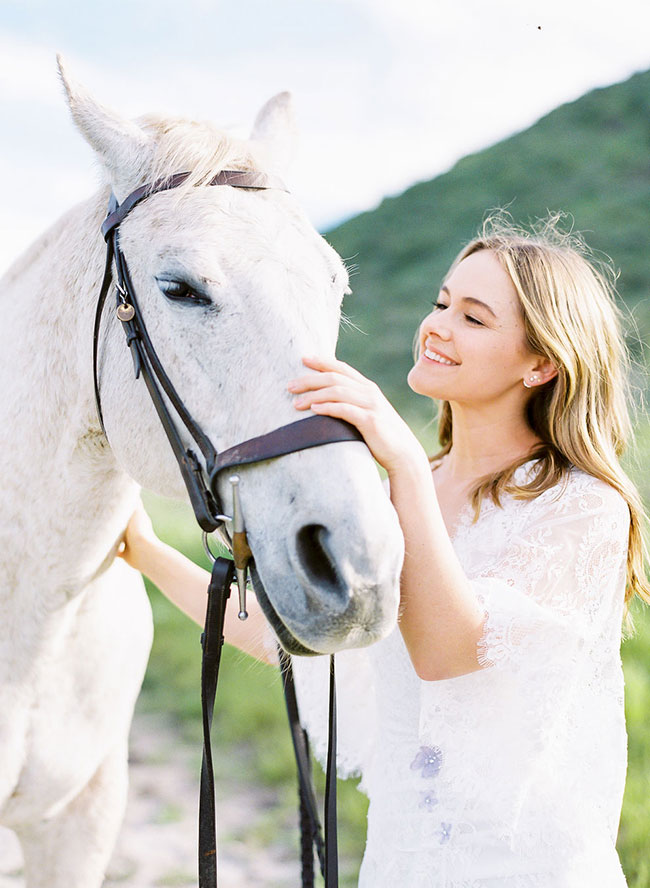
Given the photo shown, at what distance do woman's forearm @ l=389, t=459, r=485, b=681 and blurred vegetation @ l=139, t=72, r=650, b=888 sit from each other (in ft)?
2.88

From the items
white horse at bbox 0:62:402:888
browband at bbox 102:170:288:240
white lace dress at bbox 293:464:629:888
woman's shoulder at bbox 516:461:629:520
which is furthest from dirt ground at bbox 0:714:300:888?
browband at bbox 102:170:288:240

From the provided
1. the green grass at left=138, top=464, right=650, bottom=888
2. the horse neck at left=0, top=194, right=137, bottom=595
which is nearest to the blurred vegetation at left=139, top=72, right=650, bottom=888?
the green grass at left=138, top=464, right=650, bottom=888

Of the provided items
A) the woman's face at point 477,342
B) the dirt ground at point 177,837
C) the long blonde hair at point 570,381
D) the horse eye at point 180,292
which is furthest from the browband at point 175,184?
the dirt ground at point 177,837

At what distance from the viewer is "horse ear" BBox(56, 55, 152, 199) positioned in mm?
1675

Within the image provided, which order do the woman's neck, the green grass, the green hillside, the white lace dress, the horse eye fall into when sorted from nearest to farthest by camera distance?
the horse eye, the white lace dress, the woman's neck, the green grass, the green hillside

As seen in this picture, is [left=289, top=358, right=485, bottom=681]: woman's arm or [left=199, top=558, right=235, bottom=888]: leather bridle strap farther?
[left=199, top=558, right=235, bottom=888]: leather bridle strap

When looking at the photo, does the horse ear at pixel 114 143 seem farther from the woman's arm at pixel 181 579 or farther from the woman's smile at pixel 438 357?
the woman's arm at pixel 181 579

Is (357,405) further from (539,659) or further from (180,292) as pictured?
(539,659)

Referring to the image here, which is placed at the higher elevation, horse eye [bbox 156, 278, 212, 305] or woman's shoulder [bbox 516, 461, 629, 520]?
horse eye [bbox 156, 278, 212, 305]

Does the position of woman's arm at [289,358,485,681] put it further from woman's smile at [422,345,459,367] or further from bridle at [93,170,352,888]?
woman's smile at [422,345,459,367]

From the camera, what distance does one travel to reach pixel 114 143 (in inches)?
66.5

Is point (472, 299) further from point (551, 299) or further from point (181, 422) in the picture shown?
point (181, 422)

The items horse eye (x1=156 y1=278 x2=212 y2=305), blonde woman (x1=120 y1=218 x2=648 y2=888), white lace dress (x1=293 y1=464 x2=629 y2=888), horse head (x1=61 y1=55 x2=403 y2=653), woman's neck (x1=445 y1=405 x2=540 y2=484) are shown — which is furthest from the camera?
woman's neck (x1=445 y1=405 x2=540 y2=484)

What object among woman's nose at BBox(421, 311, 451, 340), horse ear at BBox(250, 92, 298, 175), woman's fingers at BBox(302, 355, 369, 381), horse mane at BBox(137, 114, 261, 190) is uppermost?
horse ear at BBox(250, 92, 298, 175)
